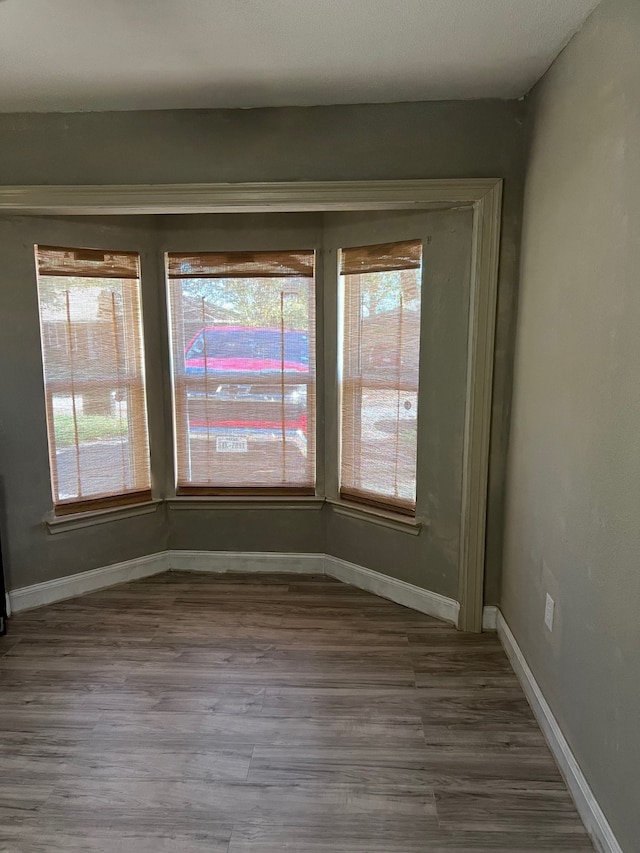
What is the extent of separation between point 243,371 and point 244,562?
1276mm

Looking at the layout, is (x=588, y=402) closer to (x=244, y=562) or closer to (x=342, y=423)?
(x=342, y=423)

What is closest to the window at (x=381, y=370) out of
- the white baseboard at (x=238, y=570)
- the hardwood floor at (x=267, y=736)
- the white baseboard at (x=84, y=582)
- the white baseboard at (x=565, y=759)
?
the white baseboard at (x=238, y=570)

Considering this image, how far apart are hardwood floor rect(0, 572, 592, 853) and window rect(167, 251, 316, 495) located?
2.87ft

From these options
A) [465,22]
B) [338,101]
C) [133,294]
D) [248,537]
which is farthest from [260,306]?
[465,22]

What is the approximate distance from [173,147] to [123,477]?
6.38 ft

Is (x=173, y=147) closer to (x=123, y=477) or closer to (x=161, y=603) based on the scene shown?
(x=123, y=477)

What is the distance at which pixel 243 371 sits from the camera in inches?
139

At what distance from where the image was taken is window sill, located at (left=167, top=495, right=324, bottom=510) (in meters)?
3.66

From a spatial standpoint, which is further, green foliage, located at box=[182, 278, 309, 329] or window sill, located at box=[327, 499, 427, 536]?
green foliage, located at box=[182, 278, 309, 329]

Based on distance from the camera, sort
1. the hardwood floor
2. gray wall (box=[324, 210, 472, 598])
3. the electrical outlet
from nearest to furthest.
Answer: the hardwood floor < the electrical outlet < gray wall (box=[324, 210, 472, 598])

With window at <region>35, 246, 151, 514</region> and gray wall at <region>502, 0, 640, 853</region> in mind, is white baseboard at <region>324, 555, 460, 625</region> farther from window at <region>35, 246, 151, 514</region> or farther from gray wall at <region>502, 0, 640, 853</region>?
window at <region>35, 246, 151, 514</region>

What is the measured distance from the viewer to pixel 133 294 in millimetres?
3426

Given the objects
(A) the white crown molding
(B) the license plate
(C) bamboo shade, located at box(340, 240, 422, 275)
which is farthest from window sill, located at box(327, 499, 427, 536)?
(A) the white crown molding

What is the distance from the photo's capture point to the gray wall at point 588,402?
1568mm
